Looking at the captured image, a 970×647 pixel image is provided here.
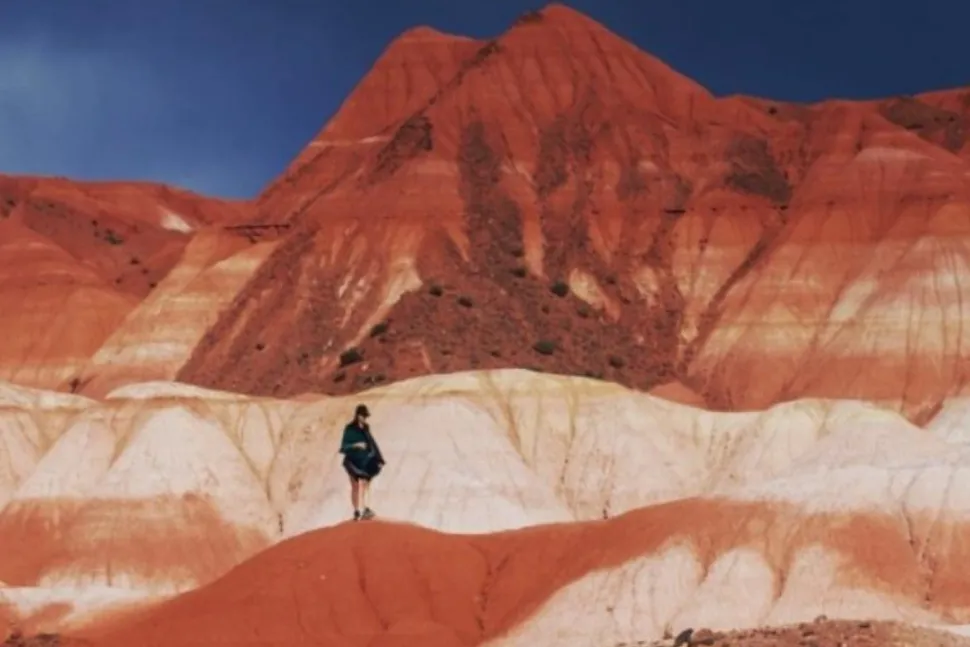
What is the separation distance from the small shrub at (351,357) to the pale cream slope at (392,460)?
788 inches

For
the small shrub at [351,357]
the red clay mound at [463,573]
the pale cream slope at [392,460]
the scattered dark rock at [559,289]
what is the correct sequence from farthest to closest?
1. the scattered dark rock at [559,289]
2. the small shrub at [351,357]
3. the pale cream slope at [392,460]
4. the red clay mound at [463,573]

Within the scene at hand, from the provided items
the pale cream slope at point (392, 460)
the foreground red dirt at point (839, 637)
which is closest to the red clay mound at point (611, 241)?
the pale cream slope at point (392, 460)

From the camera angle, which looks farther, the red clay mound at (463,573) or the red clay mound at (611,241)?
the red clay mound at (611,241)

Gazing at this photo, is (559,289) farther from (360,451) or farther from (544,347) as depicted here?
(360,451)

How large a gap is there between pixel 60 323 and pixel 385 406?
7388cm

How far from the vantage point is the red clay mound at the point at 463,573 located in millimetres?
58656

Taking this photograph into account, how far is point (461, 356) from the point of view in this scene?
135 m

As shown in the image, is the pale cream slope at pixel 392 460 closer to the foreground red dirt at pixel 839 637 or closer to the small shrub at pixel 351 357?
the small shrub at pixel 351 357

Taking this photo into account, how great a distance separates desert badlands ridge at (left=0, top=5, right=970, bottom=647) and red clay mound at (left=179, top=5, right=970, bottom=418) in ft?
0.91

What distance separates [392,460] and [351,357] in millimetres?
34492

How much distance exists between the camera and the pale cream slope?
326 ft

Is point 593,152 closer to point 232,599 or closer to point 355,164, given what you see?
point 355,164

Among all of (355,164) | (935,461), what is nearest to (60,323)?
(355,164)

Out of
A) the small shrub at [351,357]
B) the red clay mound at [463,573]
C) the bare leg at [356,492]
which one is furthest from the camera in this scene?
the small shrub at [351,357]
